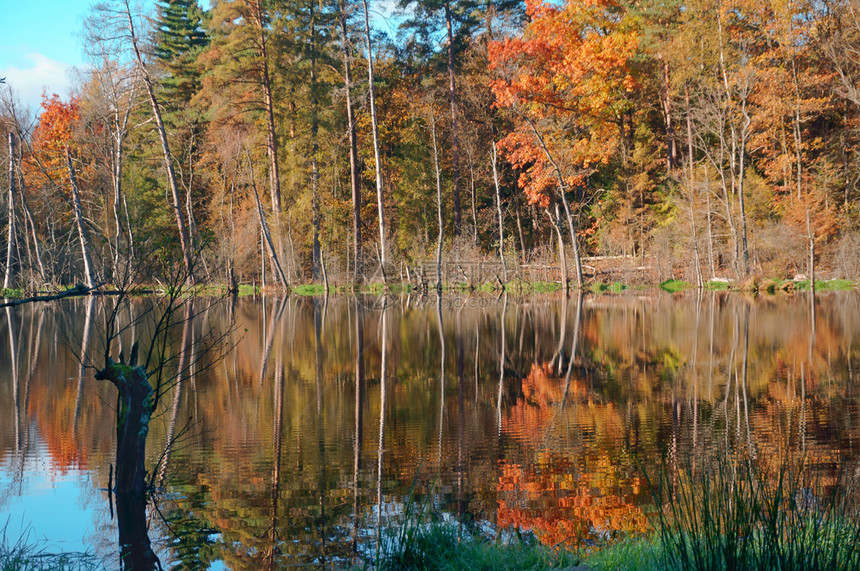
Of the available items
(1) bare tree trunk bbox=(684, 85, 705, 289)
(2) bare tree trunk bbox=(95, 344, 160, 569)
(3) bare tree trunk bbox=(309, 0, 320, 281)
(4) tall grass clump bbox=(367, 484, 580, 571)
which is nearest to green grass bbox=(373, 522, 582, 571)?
(4) tall grass clump bbox=(367, 484, 580, 571)

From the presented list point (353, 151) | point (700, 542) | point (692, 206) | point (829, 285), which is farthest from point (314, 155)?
point (700, 542)

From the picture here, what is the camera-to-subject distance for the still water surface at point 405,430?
4.92 metres

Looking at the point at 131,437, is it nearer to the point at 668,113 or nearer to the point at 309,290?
the point at 309,290

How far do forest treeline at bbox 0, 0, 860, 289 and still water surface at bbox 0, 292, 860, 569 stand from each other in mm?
15430

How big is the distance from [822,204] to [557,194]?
1172 cm

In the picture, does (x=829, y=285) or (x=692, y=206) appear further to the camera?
(x=692, y=206)

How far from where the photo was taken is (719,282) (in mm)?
30156

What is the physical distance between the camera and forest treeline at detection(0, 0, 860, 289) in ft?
97.9

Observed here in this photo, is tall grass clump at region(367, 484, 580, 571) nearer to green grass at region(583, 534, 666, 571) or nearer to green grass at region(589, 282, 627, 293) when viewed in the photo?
green grass at region(583, 534, 666, 571)

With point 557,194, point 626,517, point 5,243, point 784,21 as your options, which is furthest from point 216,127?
point 626,517

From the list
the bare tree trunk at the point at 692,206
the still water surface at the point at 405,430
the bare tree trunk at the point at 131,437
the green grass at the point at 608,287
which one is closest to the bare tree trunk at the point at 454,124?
the green grass at the point at 608,287

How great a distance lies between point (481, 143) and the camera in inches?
1442

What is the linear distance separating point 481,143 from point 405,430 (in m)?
30.7

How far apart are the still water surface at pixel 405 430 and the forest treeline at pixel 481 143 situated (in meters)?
15.4
